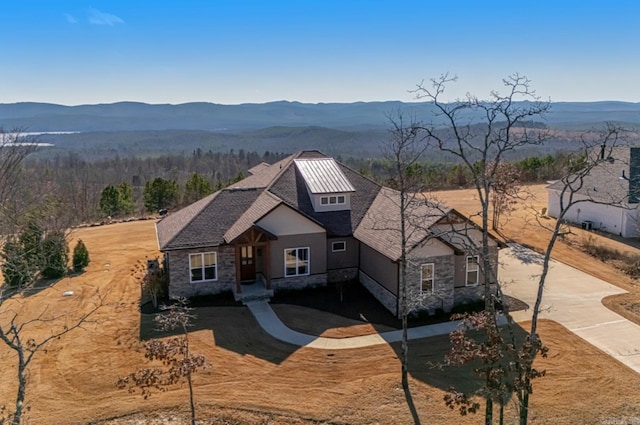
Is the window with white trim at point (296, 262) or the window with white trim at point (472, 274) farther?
the window with white trim at point (296, 262)

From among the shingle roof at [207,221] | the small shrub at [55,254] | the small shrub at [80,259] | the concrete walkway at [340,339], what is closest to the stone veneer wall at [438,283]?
the concrete walkway at [340,339]

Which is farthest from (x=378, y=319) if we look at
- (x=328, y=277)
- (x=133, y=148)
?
(x=133, y=148)

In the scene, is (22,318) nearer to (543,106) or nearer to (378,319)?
(378,319)

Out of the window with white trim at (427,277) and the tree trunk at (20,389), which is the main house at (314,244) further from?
the tree trunk at (20,389)

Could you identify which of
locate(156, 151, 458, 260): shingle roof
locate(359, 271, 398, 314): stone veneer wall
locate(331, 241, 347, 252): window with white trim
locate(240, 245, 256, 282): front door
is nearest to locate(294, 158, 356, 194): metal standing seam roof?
locate(156, 151, 458, 260): shingle roof

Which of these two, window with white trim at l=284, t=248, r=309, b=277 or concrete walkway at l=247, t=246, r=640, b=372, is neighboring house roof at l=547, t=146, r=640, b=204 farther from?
window with white trim at l=284, t=248, r=309, b=277

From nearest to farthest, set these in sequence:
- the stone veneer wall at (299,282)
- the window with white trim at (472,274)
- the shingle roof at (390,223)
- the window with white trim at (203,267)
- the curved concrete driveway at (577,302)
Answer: the curved concrete driveway at (577,302)
the shingle roof at (390,223)
the window with white trim at (472,274)
the window with white trim at (203,267)
the stone veneer wall at (299,282)

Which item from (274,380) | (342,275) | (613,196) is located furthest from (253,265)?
(613,196)
